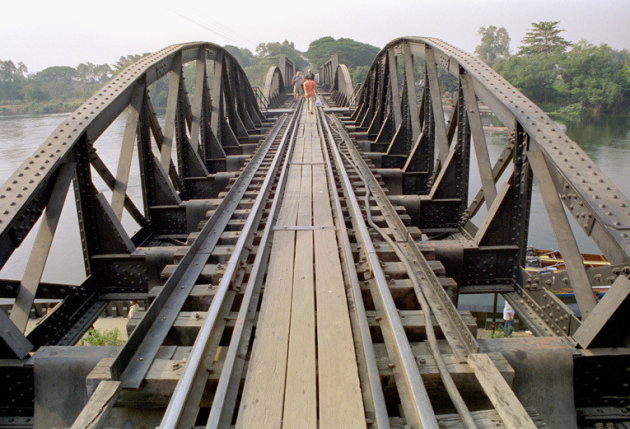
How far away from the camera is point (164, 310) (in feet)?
A: 11.0

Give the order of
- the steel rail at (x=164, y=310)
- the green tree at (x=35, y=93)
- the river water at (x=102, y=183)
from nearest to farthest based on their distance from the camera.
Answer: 1. the steel rail at (x=164, y=310)
2. the river water at (x=102, y=183)
3. the green tree at (x=35, y=93)

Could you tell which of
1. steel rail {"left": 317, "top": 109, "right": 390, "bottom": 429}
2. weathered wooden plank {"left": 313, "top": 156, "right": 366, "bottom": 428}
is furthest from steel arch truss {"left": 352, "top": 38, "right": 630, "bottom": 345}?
weathered wooden plank {"left": 313, "top": 156, "right": 366, "bottom": 428}

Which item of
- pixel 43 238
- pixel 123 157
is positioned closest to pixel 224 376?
pixel 43 238

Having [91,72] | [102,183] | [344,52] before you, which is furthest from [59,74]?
[102,183]

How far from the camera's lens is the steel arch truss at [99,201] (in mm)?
3539

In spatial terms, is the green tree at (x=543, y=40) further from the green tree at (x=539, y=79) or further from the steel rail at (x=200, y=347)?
the steel rail at (x=200, y=347)

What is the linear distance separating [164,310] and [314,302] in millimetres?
1124

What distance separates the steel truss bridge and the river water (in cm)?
2639

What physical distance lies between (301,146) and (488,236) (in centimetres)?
624

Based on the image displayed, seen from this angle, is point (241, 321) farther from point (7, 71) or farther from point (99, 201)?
point (7, 71)

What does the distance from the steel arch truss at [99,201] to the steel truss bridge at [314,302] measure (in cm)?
2

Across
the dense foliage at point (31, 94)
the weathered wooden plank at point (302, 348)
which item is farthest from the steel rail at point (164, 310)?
Result: the dense foliage at point (31, 94)

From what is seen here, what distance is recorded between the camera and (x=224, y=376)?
8.31 feet

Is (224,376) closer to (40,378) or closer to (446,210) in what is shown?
(40,378)
